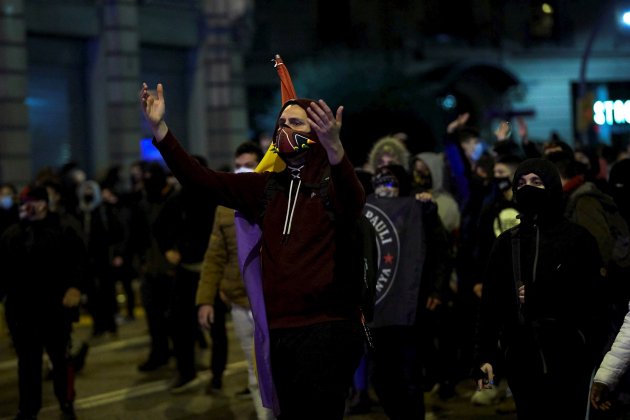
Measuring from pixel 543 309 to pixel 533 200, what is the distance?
510mm

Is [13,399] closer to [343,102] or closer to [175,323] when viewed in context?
[175,323]

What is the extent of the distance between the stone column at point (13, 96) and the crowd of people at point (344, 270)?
4.88 m

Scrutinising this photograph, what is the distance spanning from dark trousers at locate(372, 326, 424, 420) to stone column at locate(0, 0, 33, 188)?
13.3 metres

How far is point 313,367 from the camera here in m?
6.00

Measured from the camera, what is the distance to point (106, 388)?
38.6ft

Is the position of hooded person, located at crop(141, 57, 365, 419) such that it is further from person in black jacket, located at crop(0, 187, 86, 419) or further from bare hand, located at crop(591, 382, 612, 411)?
person in black jacket, located at crop(0, 187, 86, 419)

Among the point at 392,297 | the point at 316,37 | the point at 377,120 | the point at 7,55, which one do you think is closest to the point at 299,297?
the point at 392,297

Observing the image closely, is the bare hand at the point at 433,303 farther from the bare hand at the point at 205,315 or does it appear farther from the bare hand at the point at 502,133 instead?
the bare hand at the point at 502,133

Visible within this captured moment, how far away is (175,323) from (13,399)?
1.50 metres

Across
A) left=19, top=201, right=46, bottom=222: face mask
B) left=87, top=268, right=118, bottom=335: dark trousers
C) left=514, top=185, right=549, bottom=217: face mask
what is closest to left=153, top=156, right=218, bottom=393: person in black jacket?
left=19, top=201, right=46, bottom=222: face mask

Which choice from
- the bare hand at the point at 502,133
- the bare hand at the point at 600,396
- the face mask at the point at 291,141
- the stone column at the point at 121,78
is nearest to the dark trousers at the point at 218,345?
the bare hand at the point at 502,133

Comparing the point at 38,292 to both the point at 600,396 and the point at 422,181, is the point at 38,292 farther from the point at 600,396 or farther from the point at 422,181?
the point at 600,396

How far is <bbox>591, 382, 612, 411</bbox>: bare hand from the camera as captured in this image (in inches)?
232

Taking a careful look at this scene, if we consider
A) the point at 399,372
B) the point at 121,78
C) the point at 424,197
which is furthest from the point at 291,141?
the point at 121,78
